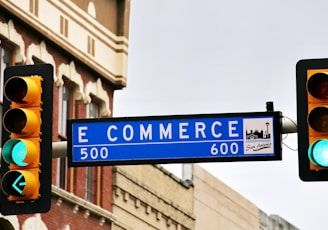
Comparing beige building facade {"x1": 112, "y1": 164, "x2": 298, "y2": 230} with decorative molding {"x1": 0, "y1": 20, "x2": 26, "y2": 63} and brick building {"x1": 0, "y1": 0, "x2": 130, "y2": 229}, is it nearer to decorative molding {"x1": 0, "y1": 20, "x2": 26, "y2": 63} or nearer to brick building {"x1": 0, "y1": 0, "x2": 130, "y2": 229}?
brick building {"x1": 0, "y1": 0, "x2": 130, "y2": 229}

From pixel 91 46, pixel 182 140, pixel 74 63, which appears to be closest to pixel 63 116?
pixel 74 63

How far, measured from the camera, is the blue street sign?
49.9 feet

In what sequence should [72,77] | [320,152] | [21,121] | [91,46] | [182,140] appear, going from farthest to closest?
[91,46]
[72,77]
[182,140]
[21,121]
[320,152]

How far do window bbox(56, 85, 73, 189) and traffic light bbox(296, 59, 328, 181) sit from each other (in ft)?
61.6

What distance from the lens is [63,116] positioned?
33.2 m

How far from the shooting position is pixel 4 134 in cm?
1497

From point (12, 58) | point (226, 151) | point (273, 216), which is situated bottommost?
point (273, 216)

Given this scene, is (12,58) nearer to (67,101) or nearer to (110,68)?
(67,101)

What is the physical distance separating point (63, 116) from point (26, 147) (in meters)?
18.8

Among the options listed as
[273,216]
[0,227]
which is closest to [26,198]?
[0,227]

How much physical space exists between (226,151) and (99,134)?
1601 mm

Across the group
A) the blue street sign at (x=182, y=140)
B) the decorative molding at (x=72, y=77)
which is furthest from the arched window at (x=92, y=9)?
the blue street sign at (x=182, y=140)

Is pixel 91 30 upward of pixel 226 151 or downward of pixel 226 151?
upward

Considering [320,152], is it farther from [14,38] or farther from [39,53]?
[39,53]
